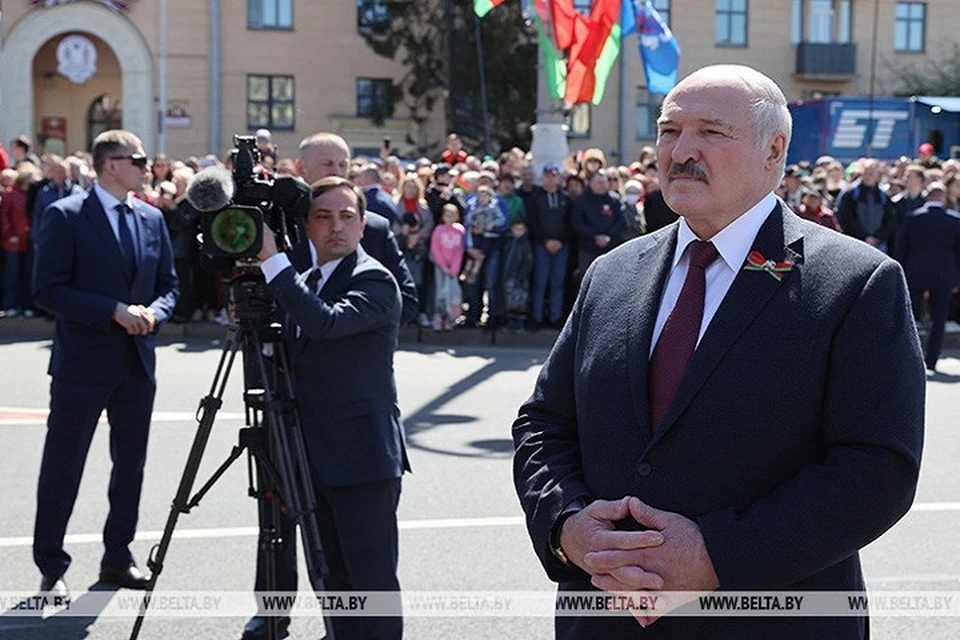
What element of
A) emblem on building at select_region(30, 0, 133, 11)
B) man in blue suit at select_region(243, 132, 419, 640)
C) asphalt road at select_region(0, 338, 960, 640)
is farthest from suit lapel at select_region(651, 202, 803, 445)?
emblem on building at select_region(30, 0, 133, 11)

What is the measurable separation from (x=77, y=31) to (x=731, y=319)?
41.2m

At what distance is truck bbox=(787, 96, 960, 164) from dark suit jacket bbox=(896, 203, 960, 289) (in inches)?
714

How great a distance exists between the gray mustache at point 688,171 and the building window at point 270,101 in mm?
40277

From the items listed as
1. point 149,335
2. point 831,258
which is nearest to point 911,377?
point 831,258

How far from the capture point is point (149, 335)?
6.37 meters

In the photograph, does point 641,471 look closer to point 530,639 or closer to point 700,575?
point 700,575

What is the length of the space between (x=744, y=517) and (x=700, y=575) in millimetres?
145

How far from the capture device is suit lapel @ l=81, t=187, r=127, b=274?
6250mm

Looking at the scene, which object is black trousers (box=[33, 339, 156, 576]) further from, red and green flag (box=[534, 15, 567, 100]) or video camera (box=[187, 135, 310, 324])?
red and green flag (box=[534, 15, 567, 100])

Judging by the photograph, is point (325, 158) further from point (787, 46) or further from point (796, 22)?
point (796, 22)

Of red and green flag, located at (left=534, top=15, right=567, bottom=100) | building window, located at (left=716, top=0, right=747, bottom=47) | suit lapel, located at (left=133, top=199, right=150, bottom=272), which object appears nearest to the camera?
suit lapel, located at (left=133, top=199, right=150, bottom=272)

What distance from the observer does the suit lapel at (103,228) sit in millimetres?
6250

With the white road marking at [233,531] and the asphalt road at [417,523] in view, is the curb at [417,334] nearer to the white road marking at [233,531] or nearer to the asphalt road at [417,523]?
the asphalt road at [417,523]

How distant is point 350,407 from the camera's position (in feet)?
16.6
